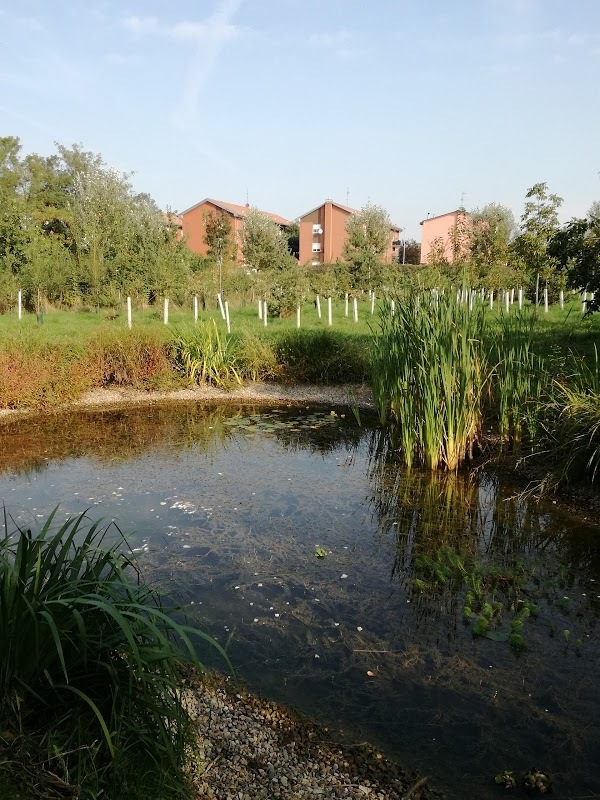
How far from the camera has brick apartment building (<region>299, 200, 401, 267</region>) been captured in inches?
2099

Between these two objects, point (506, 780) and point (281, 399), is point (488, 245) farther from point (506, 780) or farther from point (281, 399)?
point (506, 780)

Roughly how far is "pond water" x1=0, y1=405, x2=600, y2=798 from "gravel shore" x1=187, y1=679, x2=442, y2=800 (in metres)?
0.13

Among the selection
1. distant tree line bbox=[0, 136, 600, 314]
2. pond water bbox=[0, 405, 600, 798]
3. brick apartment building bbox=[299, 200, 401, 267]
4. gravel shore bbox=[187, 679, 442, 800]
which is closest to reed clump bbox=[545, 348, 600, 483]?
pond water bbox=[0, 405, 600, 798]

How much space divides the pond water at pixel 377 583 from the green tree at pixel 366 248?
16.3 metres

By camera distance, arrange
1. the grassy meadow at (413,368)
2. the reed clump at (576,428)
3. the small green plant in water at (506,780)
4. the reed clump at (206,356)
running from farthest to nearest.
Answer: the reed clump at (206,356)
the grassy meadow at (413,368)
the reed clump at (576,428)
the small green plant in water at (506,780)

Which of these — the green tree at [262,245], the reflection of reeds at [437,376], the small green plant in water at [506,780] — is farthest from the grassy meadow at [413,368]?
the green tree at [262,245]

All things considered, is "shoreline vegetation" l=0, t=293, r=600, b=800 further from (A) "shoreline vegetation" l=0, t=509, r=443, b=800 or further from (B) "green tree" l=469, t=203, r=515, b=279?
(B) "green tree" l=469, t=203, r=515, b=279

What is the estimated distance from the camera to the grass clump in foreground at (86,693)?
6.35 ft

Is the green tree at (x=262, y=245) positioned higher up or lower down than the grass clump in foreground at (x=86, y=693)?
higher up

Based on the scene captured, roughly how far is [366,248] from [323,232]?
103ft

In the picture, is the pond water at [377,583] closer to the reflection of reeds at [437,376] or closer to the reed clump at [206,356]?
the reflection of reeds at [437,376]

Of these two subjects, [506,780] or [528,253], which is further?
[528,253]

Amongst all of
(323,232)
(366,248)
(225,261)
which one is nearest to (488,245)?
(366,248)

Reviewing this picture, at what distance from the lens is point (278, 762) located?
2547 millimetres
